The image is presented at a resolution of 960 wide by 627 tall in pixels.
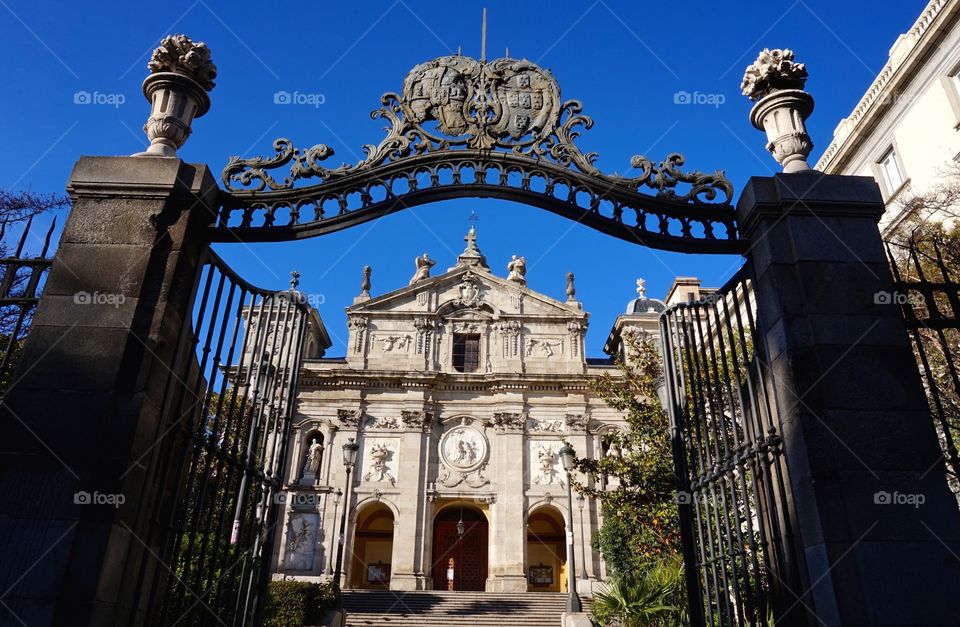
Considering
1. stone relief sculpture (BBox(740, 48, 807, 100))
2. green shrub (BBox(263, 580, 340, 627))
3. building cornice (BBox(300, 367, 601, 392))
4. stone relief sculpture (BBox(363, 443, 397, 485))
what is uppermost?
building cornice (BBox(300, 367, 601, 392))

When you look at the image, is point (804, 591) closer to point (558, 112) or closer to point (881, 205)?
point (881, 205)

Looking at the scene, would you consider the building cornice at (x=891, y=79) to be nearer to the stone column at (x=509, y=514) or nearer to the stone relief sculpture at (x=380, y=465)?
the stone column at (x=509, y=514)

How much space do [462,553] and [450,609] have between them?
7.90 meters

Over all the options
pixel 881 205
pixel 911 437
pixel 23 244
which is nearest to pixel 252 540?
pixel 23 244

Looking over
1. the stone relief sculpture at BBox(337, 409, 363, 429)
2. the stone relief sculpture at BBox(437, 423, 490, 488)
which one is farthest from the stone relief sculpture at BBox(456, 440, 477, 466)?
the stone relief sculpture at BBox(337, 409, 363, 429)

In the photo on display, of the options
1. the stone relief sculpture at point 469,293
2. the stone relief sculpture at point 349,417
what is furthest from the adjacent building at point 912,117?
the stone relief sculpture at point 349,417

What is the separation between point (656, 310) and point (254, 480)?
121ft

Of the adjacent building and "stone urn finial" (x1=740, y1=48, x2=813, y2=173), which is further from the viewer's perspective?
the adjacent building

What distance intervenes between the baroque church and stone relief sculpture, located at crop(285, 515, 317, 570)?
1.9 inches

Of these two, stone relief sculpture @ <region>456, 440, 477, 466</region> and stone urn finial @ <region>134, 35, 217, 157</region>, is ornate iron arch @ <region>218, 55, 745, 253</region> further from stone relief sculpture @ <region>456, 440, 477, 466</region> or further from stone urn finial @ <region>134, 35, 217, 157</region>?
stone relief sculpture @ <region>456, 440, 477, 466</region>

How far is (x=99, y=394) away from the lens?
4.59 metres

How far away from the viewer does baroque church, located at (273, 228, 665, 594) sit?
106ft

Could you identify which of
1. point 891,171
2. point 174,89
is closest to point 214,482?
point 174,89

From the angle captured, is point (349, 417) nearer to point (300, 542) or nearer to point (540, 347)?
point (300, 542)
